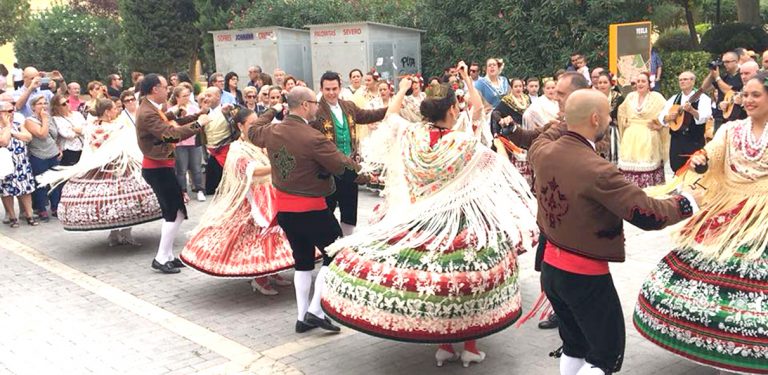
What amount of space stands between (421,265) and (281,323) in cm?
189

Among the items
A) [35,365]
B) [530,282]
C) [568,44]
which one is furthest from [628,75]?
[35,365]

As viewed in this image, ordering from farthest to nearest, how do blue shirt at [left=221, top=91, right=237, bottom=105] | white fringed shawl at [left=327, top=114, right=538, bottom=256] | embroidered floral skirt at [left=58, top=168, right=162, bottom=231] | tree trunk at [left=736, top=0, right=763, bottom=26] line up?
tree trunk at [left=736, top=0, right=763, bottom=26]
blue shirt at [left=221, top=91, right=237, bottom=105]
embroidered floral skirt at [left=58, top=168, right=162, bottom=231]
white fringed shawl at [left=327, top=114, right=538, bottom=256]

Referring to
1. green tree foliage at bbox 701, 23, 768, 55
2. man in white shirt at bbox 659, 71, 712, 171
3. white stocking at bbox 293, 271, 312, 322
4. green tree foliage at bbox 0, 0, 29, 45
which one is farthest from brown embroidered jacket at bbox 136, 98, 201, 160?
green tree foliage at bbox 0, 0, 29, 45

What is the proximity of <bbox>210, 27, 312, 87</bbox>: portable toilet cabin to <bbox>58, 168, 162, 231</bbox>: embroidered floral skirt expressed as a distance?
12.9 metres

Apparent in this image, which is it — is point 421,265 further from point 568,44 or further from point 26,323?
point 568,44

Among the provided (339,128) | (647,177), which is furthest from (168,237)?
(647,177)

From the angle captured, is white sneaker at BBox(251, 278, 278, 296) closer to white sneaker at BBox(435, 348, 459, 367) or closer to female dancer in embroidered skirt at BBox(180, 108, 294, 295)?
female dancer in embroidered skirt at BBox(180, 108, 294, 295)

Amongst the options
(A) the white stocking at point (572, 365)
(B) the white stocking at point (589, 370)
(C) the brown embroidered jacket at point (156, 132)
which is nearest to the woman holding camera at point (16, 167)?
(C) the brown embroidered jacket at point (156, 132)

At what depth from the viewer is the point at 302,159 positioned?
5484 millimetres

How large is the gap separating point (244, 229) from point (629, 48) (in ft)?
35.9

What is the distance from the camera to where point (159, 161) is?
294 inches

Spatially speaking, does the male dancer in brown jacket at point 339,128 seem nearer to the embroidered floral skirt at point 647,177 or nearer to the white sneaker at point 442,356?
the white sneaker at point 442,356

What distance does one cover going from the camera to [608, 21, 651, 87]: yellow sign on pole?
14.9 meters

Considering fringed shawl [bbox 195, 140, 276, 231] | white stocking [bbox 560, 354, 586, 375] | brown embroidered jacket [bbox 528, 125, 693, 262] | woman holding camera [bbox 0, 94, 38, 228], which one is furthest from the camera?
woman holding camera [bbox 0, 94, 38, 228]
